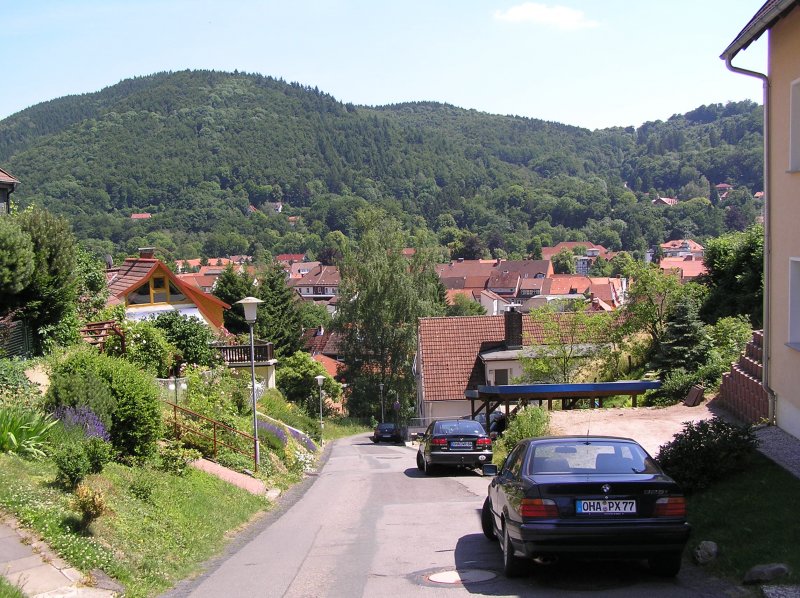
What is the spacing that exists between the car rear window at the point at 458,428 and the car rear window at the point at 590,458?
37.7 ft

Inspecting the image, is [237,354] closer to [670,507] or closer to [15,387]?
[15,387]

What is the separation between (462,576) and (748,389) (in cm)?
953

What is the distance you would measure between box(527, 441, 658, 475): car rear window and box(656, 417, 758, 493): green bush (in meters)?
2.48

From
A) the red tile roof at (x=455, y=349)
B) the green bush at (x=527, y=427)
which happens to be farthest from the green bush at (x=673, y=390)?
the red tile roof at (x=455, y=349)

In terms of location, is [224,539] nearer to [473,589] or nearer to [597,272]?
[473,589]

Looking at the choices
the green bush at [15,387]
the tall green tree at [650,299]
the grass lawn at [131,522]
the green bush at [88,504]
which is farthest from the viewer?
the tall green tree at [650,299]

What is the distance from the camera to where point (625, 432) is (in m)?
19.2

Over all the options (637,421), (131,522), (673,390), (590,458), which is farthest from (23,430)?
(673,390)

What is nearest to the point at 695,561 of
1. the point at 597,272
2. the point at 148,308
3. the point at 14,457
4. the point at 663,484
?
the point at 663,484

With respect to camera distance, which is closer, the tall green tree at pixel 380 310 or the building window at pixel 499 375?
the building window at pixel 499 375

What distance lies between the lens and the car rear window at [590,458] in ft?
28.7

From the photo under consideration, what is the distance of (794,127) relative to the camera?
12.8 metres

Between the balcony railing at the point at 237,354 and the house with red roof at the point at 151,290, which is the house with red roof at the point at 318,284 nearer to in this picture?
the house with red roof at the point at 151,290

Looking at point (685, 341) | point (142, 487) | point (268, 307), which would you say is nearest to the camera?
point (142, 487)
